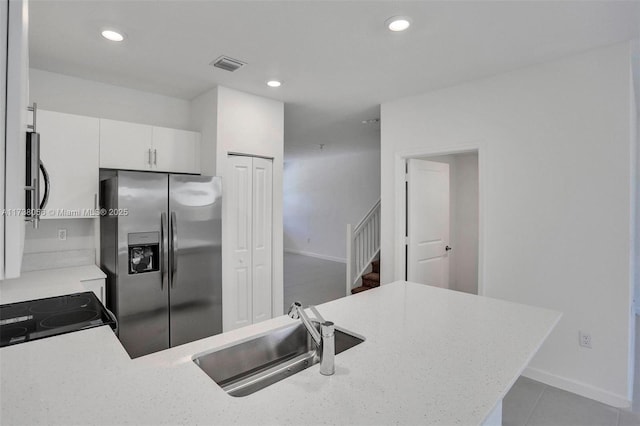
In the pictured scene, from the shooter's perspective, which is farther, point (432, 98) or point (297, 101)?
point (297, 101)

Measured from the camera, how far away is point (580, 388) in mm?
2525

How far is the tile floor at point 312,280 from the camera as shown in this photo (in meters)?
5.18

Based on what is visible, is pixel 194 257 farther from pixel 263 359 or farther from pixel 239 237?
pixel 263 359

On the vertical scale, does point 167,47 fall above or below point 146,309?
above

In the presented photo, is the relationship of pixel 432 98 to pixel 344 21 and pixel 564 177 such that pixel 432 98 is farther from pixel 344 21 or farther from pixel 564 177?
pixel 344 21

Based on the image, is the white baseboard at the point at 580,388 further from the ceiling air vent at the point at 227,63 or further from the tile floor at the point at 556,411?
the ceiling air vent at the point at 227,63

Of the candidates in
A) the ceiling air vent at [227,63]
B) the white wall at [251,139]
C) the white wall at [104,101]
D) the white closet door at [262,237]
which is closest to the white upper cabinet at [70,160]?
the white wall at [104,101]

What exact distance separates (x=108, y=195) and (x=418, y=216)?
3102mm

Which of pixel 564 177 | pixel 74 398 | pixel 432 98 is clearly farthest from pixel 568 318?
pixel 74 398

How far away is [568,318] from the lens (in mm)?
2598

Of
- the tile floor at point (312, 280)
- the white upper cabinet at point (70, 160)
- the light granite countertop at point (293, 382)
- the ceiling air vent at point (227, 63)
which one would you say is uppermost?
the ceiling air vent at point (227, 63)

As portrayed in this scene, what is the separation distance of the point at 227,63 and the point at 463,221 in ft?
12.6

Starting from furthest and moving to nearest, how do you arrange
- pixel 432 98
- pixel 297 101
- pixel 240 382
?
1. pixel 297 101
2. pixel 432 98
3. pixel 240 382

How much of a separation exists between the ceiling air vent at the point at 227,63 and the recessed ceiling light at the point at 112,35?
653mm
